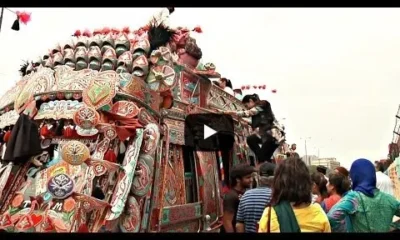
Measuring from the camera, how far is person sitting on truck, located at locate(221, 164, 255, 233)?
4.79 metres

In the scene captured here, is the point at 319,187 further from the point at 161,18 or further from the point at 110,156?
the point at 161,18

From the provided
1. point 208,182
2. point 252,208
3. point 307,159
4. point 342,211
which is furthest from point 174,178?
point 307,159

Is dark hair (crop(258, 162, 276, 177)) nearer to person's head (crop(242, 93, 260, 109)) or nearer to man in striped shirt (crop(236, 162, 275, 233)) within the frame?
man in striped shirt (crop(236, 162, 275, 233))

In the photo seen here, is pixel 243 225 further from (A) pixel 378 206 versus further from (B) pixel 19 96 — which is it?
(B) pixel 19 96

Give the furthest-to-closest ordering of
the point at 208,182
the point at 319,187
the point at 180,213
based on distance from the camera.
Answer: the point at 208,182
the point at 180,213
the point at 319,187

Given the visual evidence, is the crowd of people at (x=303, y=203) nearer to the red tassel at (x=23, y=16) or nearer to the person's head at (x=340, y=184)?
the person's head at (x=340, y=184)

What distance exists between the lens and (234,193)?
4.84m

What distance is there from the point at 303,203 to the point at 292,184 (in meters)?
0.15

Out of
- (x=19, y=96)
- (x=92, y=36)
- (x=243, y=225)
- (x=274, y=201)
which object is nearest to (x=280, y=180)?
(x=274, y=201)

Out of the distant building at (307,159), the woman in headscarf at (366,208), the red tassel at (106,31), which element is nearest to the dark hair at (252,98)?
the distant building at (307,159)

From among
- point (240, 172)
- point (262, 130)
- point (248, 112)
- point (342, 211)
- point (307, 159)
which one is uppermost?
point (307, 159)

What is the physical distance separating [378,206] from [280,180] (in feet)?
3.96

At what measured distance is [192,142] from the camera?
24.2 feet

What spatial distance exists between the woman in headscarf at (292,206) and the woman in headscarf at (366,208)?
2.46 feet
